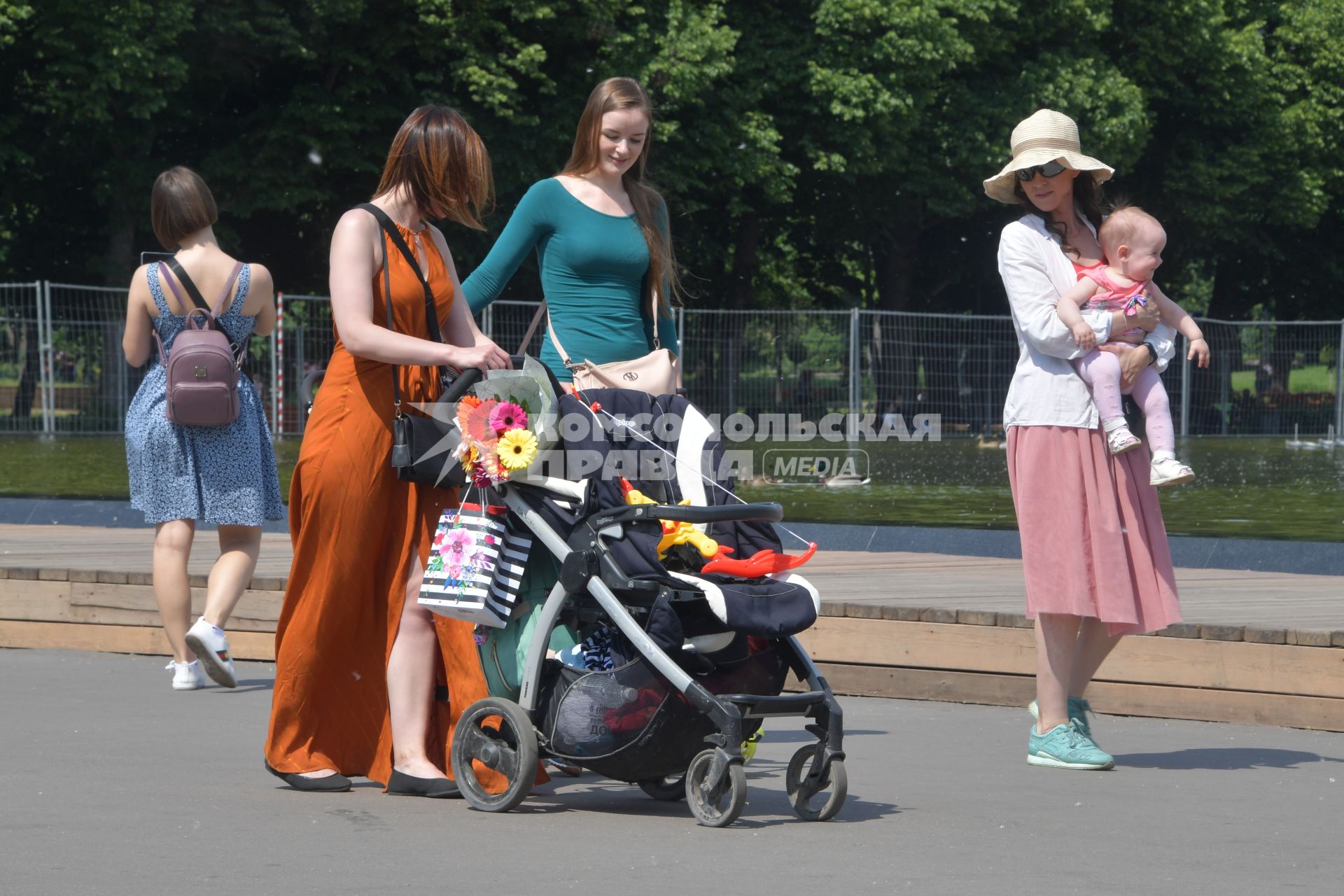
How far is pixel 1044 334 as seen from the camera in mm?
5539

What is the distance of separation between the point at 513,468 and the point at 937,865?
4.58ft

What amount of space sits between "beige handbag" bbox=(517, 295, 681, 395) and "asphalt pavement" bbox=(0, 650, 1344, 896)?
1.10m

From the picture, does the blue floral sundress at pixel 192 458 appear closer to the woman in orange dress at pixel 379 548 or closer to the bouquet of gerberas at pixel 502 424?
the woman in orange dress at pixel 379 548

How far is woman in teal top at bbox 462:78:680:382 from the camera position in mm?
5410

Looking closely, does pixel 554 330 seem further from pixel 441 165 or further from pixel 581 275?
pixel 441 165

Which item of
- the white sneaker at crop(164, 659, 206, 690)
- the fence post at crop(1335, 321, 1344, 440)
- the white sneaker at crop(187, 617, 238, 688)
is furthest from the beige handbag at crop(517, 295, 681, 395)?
the fence post at crop(1335, 321, 1344, 440)

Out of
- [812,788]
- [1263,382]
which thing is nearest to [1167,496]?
[812,788]

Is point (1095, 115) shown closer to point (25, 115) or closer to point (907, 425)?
point (907, 425)

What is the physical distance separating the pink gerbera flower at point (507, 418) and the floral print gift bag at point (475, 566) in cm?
21

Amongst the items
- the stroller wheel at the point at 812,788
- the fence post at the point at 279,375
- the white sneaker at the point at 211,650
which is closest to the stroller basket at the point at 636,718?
the stroller wheel at the point at 812,788

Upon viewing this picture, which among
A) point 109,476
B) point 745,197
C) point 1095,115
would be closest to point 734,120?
point 745,197

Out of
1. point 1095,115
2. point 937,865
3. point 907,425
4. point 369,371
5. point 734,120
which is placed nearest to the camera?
point 937,865

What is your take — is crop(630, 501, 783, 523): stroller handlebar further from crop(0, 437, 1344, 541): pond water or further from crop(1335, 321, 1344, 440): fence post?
crop(1335, 321, 1344, 440): fence post

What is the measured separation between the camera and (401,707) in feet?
16.5
